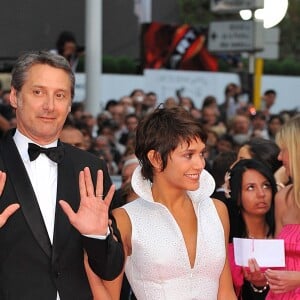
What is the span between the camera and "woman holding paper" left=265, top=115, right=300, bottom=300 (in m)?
5.10

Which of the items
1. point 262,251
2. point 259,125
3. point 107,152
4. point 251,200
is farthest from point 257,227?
point 259,125

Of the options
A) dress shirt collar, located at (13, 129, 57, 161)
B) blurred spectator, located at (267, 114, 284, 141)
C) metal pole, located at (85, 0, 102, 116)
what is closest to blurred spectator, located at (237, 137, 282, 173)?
dress shirt collar, located at (13, 129, 57, 161)

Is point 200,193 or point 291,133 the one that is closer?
point 200,193

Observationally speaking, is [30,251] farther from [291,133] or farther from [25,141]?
[291,133]

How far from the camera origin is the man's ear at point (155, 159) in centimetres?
452

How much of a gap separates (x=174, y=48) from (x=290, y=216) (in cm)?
1495

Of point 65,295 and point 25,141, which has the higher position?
point 25,141

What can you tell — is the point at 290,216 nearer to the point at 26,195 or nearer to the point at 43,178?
the point at 43,178

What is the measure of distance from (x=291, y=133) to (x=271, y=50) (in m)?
11.7

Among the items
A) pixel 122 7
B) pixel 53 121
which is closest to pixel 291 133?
pixel 53 121

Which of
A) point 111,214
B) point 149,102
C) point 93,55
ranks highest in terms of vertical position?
point 93,55

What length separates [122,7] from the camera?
26328mm

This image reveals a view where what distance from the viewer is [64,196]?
4.12 m

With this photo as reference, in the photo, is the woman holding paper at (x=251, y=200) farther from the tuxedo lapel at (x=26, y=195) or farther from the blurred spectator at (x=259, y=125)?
the blurred spectator at (x=259, y=125)
